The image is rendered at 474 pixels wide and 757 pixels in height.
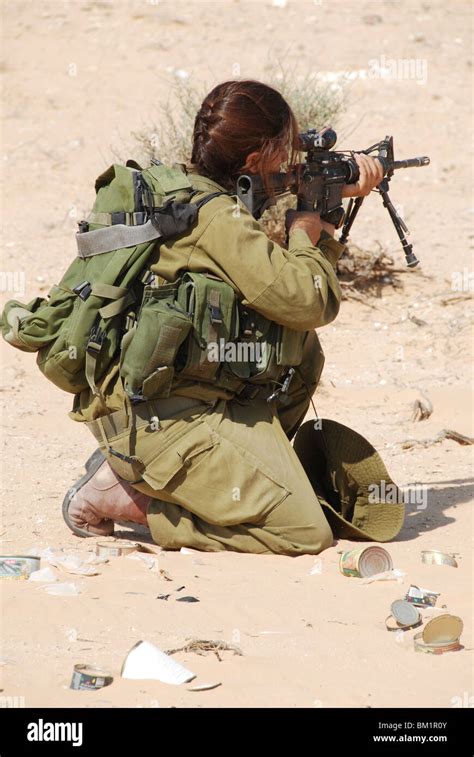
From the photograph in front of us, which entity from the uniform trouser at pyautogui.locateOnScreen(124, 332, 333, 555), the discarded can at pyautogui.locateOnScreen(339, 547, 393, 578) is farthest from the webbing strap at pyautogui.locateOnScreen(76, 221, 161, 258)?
the discarded can at pyautogui.locateOnScreen(339, 547, 393, 578)

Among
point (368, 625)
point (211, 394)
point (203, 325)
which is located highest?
point (203, 325)

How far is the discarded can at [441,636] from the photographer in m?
2.83

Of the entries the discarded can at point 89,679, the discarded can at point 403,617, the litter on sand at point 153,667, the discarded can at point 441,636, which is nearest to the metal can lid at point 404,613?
the discarded can at point 403,617

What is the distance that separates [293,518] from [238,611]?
0.63 metres

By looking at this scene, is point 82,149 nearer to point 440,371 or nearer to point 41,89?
point 41,89

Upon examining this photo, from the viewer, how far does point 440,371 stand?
6.23 m

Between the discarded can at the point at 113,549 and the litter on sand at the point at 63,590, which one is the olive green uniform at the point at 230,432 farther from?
the litter on sand at the point at 63,590

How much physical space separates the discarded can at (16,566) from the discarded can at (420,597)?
1115 millimetres

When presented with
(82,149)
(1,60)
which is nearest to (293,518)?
(82,149)

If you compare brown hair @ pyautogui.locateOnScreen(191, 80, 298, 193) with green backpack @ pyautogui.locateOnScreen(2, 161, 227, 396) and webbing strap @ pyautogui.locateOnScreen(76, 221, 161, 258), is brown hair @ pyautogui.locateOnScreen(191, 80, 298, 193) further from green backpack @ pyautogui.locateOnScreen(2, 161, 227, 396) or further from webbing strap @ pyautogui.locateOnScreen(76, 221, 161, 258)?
webbing strap @ pyautogui.locateOnScreen(76, 221, 161, 258)

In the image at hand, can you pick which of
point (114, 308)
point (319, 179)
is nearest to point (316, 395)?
point (319, 179)

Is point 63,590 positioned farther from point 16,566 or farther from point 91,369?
point 91,369

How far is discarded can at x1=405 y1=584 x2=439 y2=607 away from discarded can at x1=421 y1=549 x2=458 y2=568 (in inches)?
A: 15.8

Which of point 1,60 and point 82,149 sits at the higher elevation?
point 1,60
